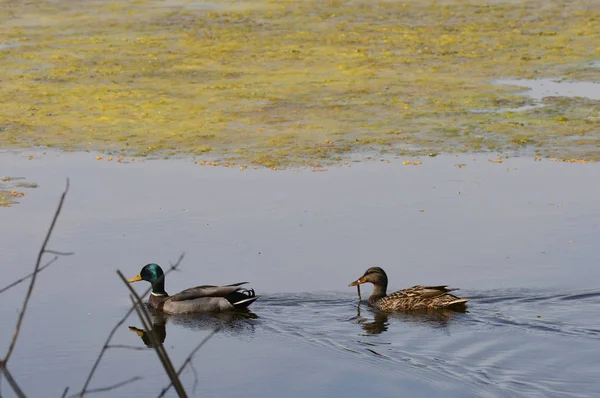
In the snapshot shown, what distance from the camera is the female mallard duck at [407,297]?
11758 millimetres

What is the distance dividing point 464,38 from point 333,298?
56.3 ft

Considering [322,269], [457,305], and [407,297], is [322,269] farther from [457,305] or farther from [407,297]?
[457,305]

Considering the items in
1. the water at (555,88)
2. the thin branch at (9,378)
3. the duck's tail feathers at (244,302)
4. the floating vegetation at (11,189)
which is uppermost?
the water at (555,88)

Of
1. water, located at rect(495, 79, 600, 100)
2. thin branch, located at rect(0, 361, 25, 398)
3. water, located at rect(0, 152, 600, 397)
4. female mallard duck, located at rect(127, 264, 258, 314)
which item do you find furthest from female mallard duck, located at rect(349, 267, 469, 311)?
water, located at rect(495, 79, 600, 100)

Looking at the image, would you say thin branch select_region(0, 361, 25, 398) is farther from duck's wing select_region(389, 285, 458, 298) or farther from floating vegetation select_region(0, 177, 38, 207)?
floating vegetation select_region(0, 177, 38, 207)

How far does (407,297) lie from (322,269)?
1175 mm

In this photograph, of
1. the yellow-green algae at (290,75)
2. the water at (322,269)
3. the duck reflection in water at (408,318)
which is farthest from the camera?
the yellow-green algae at (290,75)

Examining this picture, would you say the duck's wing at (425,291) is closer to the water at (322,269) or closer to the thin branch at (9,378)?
the water at (322,269)

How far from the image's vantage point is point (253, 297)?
39.4 ft

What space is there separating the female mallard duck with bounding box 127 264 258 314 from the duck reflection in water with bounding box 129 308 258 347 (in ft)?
0.26

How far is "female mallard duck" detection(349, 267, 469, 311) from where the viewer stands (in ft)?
38.6

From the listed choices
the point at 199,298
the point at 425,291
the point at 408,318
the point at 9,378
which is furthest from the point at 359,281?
the point at 9,378

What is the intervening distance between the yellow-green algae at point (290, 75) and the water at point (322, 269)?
1.73 meters

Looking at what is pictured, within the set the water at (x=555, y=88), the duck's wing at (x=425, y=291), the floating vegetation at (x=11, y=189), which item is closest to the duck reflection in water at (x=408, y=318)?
the duck's wing at (x=425, y=291)
